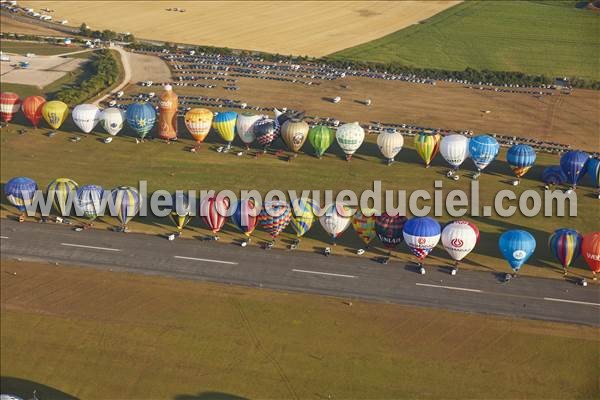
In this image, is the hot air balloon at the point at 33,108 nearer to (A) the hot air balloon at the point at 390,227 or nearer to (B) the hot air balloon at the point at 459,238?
(A) the hot air balloon at the point at 390,227

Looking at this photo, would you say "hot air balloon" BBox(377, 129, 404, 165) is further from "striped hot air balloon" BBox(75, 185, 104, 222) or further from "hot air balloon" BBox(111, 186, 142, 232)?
"striped hot air balloon" BBox(75, 185, 104, 222)

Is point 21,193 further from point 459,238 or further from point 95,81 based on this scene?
point 459,238

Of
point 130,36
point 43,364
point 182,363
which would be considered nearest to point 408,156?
point 182,363

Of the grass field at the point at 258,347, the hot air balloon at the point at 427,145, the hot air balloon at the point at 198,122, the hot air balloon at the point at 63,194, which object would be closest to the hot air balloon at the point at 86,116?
the hot air balloon at the point at 198,122

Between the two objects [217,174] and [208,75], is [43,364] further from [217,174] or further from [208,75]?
[208,75]

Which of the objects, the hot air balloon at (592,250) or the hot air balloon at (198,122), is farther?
the hot air balloon at (198,122)

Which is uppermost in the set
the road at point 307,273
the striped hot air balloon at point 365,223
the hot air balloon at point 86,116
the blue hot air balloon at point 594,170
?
the hot air balloon at point 86,116

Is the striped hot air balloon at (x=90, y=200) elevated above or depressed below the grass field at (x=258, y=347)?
above
